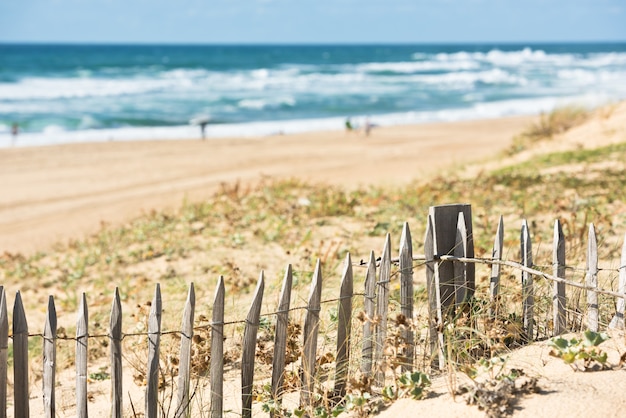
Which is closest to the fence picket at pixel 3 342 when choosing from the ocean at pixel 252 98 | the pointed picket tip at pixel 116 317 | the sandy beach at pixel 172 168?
the pointed picket tip at pixel 116 317

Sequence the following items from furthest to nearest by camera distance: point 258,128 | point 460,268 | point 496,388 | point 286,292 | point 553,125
Result: 1. point 258,128
2. point 553,125
3. point 460,268
4. point 286,292
5. point 496,388

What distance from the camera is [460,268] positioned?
3.99 metres

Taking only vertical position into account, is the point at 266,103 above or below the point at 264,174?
above

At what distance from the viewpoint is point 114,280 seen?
752 cm

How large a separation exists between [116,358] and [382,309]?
136cm

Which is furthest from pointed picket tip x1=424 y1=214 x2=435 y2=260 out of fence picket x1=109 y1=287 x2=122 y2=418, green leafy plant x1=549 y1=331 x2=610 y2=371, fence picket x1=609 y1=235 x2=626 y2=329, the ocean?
the ocean

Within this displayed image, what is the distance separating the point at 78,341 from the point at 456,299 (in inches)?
78.0

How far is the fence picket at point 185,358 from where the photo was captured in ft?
11.6

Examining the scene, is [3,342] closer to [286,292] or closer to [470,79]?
[286,292]

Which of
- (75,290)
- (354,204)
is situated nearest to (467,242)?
(75,290)

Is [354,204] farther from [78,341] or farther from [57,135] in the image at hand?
[57,135]

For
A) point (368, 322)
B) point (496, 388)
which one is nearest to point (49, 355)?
point (368, 322)

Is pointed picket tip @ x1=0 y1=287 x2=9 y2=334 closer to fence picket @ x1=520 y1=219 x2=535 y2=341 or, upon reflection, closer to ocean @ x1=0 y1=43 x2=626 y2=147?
fence picket @ x1=520 y1=219 x2=535 y2=341

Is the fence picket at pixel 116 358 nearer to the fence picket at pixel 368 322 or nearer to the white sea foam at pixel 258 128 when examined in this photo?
the fence picket at pixel 368 322
